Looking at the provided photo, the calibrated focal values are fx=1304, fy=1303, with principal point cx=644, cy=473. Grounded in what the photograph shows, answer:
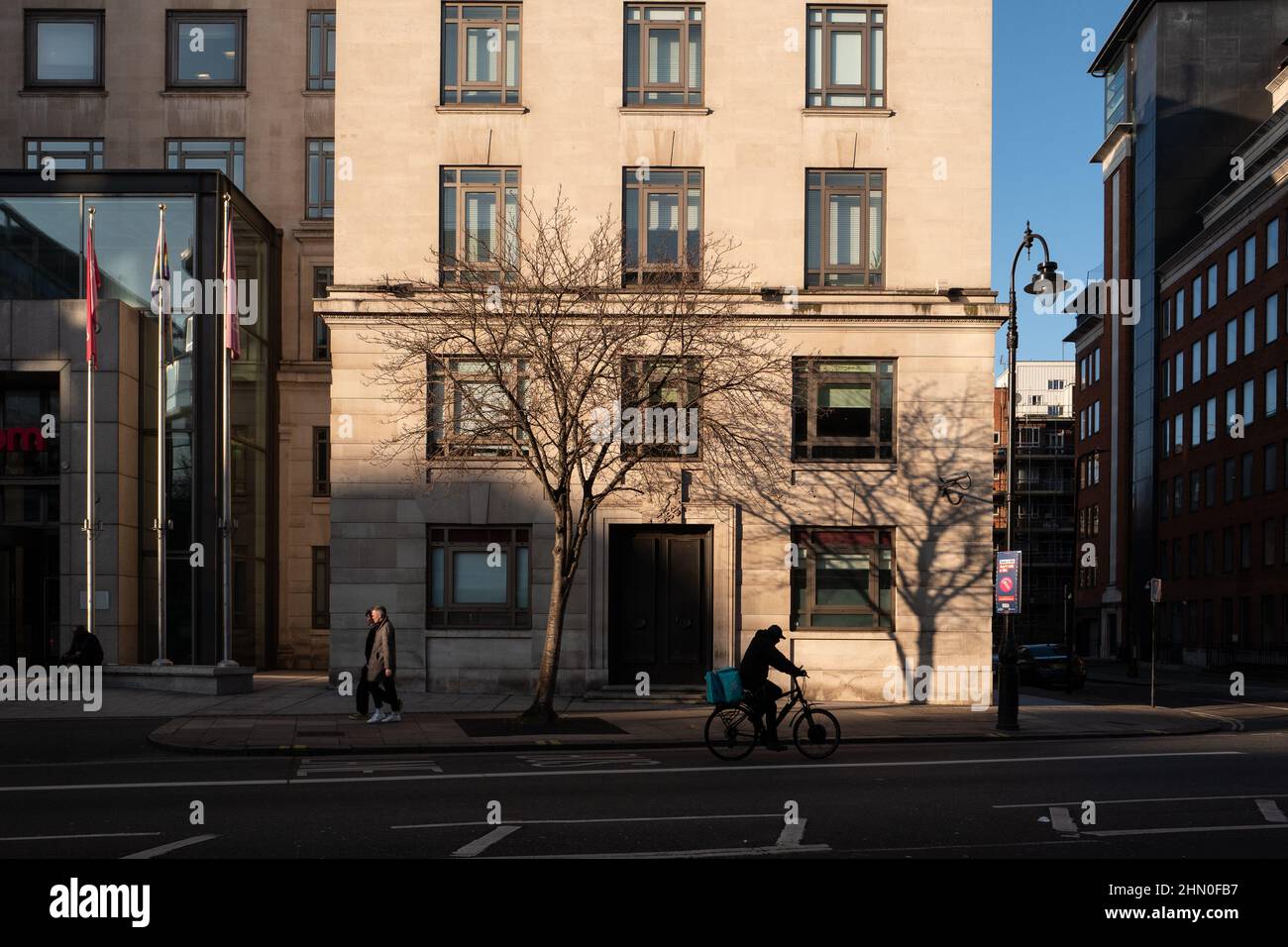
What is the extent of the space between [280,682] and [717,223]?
14.7 metres

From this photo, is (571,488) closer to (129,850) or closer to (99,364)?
(99,364)

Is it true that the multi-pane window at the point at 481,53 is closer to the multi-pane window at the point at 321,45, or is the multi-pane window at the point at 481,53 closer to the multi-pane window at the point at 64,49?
the multi-pane window at the point at 321,45

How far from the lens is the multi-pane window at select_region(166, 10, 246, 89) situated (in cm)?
3872

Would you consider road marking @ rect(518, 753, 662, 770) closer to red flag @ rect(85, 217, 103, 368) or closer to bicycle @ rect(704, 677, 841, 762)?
bicycle @ rect(704, 677, 841, 762)

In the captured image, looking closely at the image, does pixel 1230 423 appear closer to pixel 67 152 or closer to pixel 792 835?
pixel 67 152

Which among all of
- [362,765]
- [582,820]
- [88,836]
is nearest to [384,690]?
[362,765]

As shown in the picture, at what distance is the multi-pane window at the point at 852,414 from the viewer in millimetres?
26547

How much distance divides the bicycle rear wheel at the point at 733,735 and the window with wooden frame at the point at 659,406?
519cm

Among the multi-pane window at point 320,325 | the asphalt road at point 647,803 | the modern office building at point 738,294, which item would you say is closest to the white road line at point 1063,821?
the asphalt road at point 647,803

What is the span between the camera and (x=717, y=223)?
26.6 metres

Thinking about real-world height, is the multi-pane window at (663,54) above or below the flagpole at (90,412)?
above
